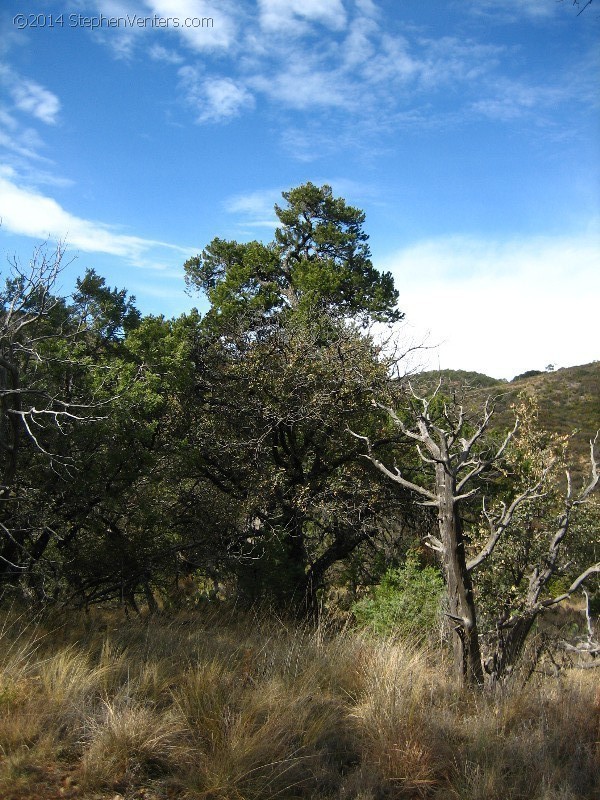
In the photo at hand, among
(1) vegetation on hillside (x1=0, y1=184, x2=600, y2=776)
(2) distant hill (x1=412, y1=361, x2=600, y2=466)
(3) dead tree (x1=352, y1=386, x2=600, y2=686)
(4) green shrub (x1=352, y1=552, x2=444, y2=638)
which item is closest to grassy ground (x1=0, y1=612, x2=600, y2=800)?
(1) vegetation on hillside (x1=0, y1=184, x2=600, y2=776)

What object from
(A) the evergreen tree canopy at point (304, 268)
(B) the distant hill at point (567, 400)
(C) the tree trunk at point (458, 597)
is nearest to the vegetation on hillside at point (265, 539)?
(C) the tree trunk at point (458, 597)

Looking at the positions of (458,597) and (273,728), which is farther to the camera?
(458,597)

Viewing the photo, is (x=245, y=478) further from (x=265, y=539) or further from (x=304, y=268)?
(x=304, y=268)

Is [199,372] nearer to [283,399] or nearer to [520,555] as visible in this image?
[283,399]

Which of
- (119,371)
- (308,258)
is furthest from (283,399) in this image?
(308,258)

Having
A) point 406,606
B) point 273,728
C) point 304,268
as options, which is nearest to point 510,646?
point 406,606

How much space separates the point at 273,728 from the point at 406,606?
4155 mm

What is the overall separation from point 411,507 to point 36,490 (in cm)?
619

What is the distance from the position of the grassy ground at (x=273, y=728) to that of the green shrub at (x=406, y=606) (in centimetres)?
204

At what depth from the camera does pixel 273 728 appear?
3902 mm

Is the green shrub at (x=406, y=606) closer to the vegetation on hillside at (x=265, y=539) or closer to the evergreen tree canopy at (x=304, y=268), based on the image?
the vegetation on hillside at (x=265, y=539)

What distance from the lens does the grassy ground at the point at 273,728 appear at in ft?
11.4

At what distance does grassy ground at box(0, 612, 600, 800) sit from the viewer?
346cm

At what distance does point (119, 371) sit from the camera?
28.5 ft
